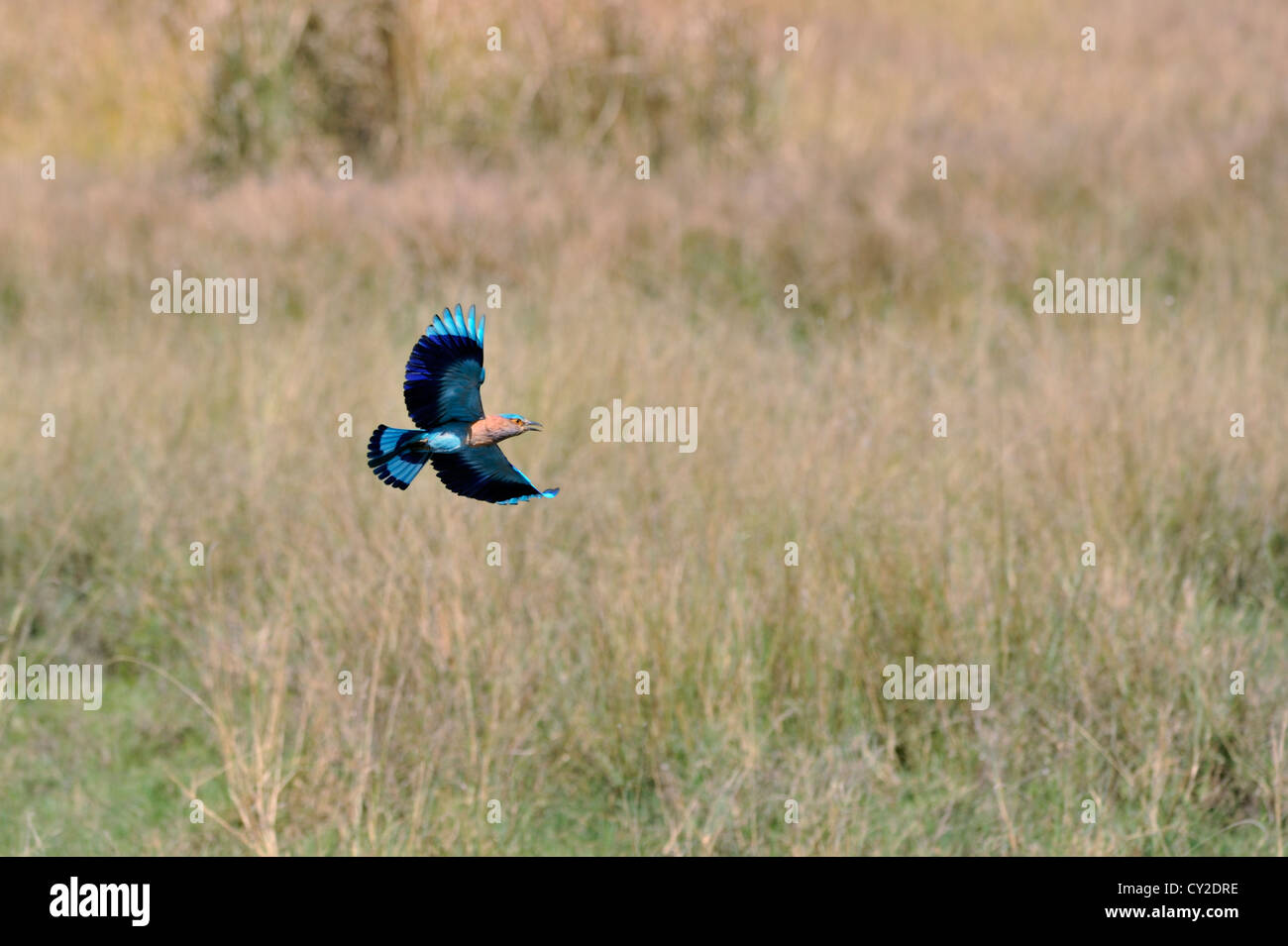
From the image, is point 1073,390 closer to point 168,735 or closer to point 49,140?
point 168,735

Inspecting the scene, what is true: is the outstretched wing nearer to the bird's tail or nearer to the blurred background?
the bird's tail

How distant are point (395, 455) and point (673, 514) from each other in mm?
2624

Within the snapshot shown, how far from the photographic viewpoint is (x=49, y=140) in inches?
417

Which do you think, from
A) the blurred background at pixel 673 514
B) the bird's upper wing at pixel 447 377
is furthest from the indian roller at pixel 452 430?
the blurred background at pixel 673 514

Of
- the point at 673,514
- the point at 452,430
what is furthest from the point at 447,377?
the point at 673,514

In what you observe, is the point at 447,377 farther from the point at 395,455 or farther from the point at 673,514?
the point at 673,514

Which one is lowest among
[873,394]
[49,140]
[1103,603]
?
[1103,603]

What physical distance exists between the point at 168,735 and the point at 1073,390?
3.13 meters

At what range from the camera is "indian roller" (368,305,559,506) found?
68.3 inches

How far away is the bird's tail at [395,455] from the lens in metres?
1.73

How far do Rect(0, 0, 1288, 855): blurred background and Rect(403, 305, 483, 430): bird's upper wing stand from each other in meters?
1.60

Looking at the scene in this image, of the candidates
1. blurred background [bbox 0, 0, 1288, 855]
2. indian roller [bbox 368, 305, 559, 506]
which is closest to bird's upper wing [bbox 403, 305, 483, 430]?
indian roller [bbox 368, 305, 559, 506]

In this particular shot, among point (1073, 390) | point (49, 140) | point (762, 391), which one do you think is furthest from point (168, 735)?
point (49, 140)

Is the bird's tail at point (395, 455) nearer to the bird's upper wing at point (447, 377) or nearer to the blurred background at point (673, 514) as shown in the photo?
the bird's upper wing at point (447, 377)
